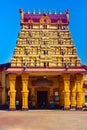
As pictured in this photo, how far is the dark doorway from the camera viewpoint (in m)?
44.4

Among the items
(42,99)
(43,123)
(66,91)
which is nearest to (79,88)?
(66,91)

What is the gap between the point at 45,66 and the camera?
40.9 metres

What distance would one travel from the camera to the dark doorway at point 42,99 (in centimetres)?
4438

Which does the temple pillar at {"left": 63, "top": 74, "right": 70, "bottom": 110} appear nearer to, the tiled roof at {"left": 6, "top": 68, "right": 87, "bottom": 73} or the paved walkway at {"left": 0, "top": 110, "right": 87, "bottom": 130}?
the tiled roof at {"left": 6, "top": 68, "right": 87, "bottom": 73}

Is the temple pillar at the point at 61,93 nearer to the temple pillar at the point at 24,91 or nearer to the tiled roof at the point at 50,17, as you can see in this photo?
the temple pillar at the point at 24,91

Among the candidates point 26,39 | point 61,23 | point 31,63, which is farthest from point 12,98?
point 61,23

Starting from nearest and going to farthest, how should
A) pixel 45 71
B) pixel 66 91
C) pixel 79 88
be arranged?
pixel 45 71, pixel 66 91, pixel 79 88

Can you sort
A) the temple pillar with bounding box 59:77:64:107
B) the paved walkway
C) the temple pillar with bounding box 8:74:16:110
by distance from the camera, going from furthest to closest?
the temple pillar with bounding box 59:77:64:107, the temple pillar with bounding box 8:74:16:110, the paved walkway

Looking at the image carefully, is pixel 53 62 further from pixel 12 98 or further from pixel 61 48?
pixel 12 98

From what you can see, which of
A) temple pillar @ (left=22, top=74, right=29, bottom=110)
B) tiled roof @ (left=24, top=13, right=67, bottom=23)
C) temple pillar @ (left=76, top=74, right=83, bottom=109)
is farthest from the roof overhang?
tiled roof @ (left=24, top=13, right=67, bottom=23)

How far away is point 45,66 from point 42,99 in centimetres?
562

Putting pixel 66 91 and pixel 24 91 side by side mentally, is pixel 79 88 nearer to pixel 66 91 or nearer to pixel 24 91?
pixel 66 91

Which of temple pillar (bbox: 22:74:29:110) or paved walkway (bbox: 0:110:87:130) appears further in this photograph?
temple pillar (bbox: 22:74:29:110)

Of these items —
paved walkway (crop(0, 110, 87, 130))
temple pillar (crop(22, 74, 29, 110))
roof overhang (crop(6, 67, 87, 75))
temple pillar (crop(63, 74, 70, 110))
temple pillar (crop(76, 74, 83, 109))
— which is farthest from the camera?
temple pillar (crop(76, 74, 83, 109))
